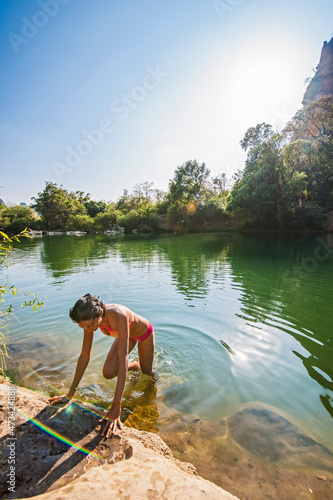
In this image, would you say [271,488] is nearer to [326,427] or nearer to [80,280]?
[326,427]

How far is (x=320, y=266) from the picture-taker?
11.3 m

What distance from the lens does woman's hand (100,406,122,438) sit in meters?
2.05

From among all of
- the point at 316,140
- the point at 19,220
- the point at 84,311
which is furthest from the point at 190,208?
the point at 19,220

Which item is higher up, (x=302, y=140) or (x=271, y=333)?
(x=302, y=140)

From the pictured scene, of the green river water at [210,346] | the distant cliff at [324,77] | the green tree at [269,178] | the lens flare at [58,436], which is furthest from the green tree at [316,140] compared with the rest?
the distant cliff at [324,77]

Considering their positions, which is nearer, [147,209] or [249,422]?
[249,422]

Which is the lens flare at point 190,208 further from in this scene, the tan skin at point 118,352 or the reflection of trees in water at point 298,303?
the tan skin at point 118,352

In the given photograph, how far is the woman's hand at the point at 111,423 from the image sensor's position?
205 cm

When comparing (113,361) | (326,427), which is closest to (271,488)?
(326,427)

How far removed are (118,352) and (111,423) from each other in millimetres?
589

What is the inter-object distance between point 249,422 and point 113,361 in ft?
5.82

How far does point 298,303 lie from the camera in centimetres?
669

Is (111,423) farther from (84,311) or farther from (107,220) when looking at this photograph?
(107,220)

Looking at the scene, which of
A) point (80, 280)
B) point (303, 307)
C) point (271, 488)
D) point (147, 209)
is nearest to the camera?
point (271, 488)
